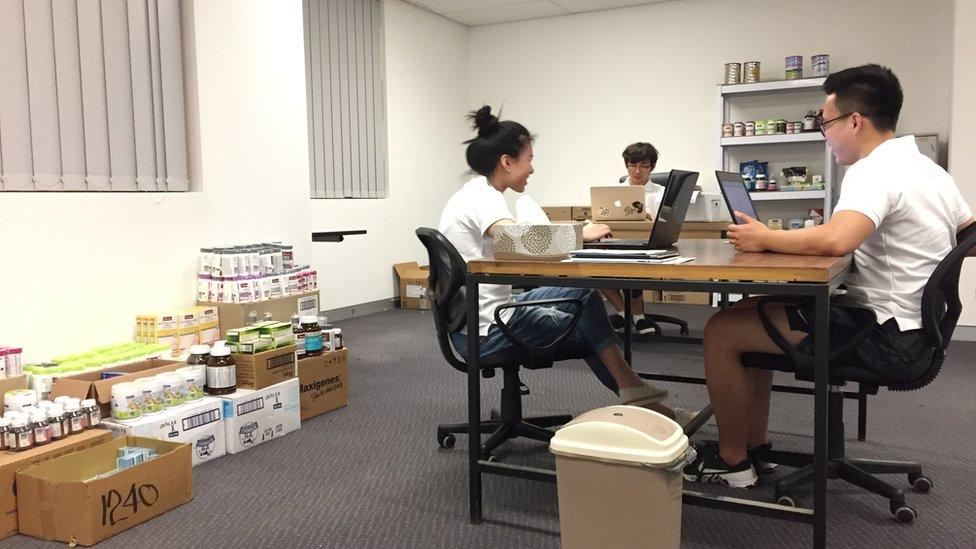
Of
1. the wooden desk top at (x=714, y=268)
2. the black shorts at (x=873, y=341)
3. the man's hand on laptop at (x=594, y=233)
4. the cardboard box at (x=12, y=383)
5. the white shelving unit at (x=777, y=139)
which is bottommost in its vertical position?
the cardboard box at (x=12, y=383)

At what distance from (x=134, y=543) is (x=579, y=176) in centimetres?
563

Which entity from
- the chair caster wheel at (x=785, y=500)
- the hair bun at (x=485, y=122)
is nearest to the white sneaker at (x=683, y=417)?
the chair caster wheel at (x=785, y=500)

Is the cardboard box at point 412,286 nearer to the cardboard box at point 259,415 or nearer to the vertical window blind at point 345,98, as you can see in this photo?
the vertical window blind at point 345,98

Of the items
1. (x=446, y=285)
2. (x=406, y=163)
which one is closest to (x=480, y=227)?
(x=446, y=285)

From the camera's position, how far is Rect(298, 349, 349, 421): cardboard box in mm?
3072

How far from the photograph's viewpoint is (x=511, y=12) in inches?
268

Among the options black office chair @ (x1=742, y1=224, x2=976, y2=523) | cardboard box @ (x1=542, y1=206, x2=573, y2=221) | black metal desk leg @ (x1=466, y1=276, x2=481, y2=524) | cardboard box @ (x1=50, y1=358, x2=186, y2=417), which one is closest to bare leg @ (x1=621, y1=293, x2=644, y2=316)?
cardboard box @ (x1=542, y1=206, x2=573, y2=221)

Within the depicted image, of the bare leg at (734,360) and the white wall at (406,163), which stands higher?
the white wall at (406,163)

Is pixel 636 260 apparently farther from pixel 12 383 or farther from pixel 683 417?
pixel 12 383

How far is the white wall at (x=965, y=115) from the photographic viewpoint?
4.59 meters

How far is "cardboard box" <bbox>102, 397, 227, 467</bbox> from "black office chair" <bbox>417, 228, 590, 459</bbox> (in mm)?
922

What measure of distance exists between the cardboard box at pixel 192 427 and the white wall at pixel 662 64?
15.8ft

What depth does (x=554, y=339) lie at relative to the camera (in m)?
2.27

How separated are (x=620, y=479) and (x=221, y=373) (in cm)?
174
